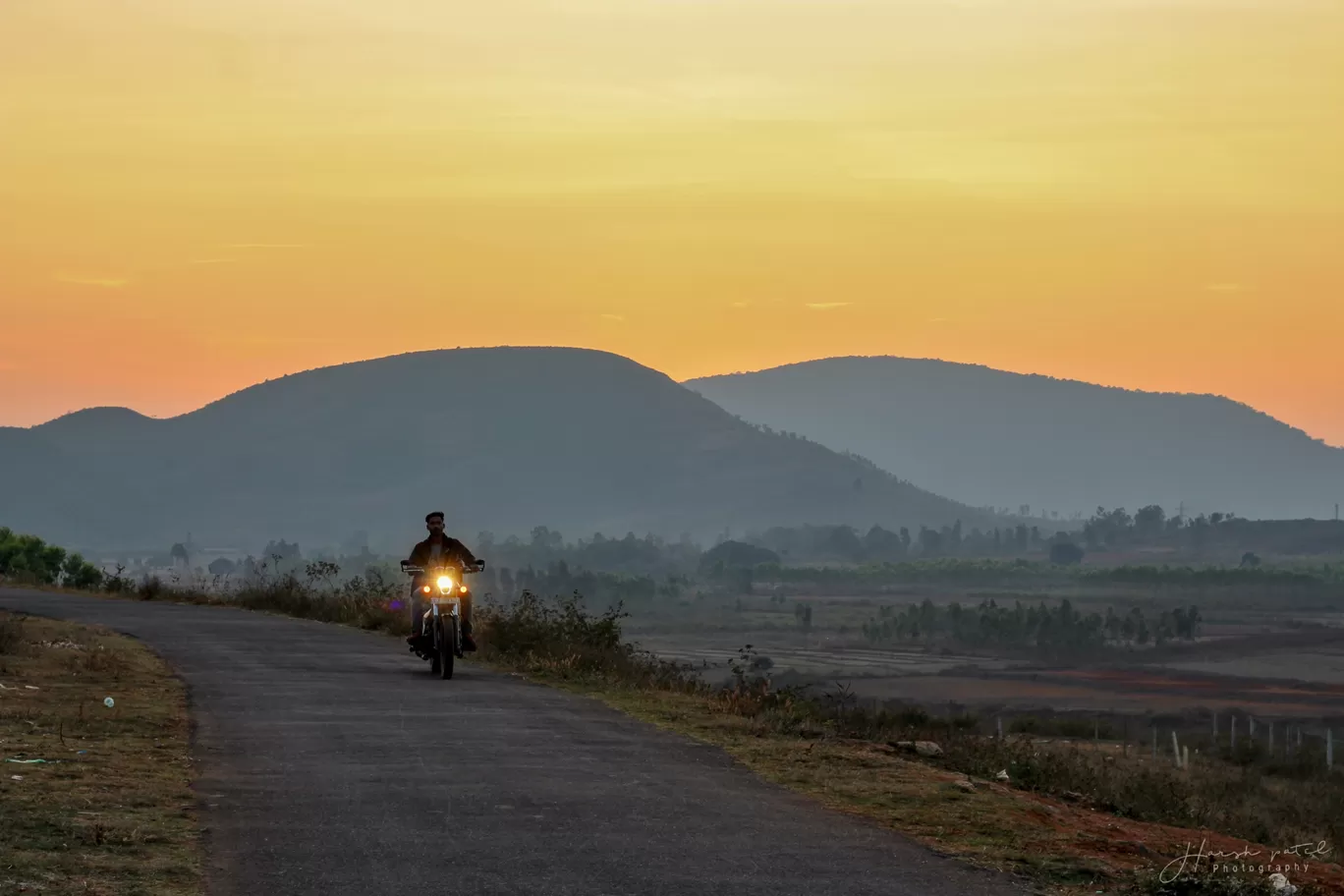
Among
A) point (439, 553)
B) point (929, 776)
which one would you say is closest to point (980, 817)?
point (929, 776)

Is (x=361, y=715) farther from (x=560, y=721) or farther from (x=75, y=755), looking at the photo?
(x=75, y=755)

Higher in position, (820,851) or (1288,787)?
(820,851)

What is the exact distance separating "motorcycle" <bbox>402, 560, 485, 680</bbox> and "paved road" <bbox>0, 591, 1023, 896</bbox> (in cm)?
143

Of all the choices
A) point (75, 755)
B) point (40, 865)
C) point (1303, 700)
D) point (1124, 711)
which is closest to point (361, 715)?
point (75, 755)

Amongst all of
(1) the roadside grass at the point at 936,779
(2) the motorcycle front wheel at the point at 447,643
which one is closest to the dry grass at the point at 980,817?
(1) the roadside grass at the point at 936,779

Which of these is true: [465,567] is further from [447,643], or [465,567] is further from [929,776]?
[929,776]

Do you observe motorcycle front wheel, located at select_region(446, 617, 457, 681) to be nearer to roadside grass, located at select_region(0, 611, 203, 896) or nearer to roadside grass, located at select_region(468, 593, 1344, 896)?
roadside grass, located at select_region(468, 593, 1344, 896)

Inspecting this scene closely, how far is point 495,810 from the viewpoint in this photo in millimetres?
12016

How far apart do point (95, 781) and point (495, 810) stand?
3.14 metres

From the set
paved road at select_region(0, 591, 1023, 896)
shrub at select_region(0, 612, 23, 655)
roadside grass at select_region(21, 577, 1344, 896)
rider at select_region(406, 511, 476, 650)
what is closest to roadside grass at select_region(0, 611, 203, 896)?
paved road at select_region(0, 591, 1023, 896)

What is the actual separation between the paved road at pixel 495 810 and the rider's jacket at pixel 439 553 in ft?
6.73

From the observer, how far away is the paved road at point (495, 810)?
995 cm

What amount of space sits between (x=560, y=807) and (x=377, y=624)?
18956 mm

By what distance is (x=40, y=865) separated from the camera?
Answer: 9867 mm
